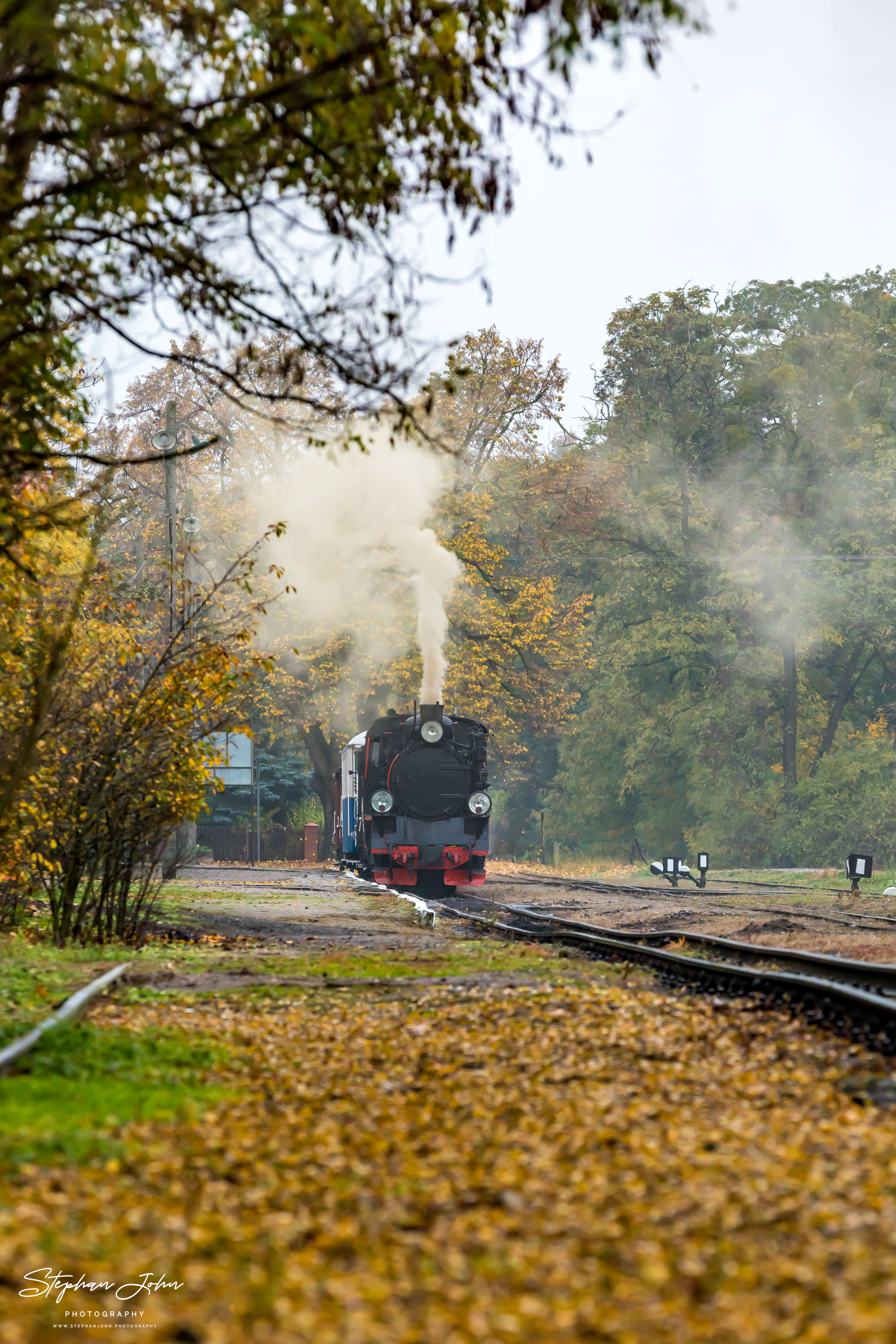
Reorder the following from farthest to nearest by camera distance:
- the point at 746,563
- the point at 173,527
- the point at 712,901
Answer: the point at 746,563 → the point at 712,901 → the point at 173,527

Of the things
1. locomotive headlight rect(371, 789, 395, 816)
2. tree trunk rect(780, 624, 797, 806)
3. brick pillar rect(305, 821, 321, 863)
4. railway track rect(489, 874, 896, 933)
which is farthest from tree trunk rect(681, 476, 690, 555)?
locomotive headlight rect(371, 789, 395, 816)

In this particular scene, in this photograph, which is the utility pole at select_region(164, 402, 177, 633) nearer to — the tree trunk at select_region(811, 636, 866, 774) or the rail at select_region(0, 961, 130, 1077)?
the rail at select_region(0, 961, 130, 1077)

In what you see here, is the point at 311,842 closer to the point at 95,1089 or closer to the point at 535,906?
the point at 535,906

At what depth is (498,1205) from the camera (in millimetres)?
4551

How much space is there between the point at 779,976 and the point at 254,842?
39.3 metres

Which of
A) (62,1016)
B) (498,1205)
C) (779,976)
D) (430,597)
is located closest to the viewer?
(498,1205)

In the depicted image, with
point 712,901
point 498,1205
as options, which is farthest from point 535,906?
point 498,1205

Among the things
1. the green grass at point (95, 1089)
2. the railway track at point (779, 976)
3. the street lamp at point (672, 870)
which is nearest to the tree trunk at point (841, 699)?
the street lamp at point (672, 870)

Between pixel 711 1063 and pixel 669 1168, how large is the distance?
2.17 metres

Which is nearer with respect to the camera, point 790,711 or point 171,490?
point 171,490

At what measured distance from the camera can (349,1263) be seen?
400cm

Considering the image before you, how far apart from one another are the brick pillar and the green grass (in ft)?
122

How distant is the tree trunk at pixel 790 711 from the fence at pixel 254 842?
56.2 feet

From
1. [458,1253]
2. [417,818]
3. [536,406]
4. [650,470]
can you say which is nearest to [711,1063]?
[458,1253]
